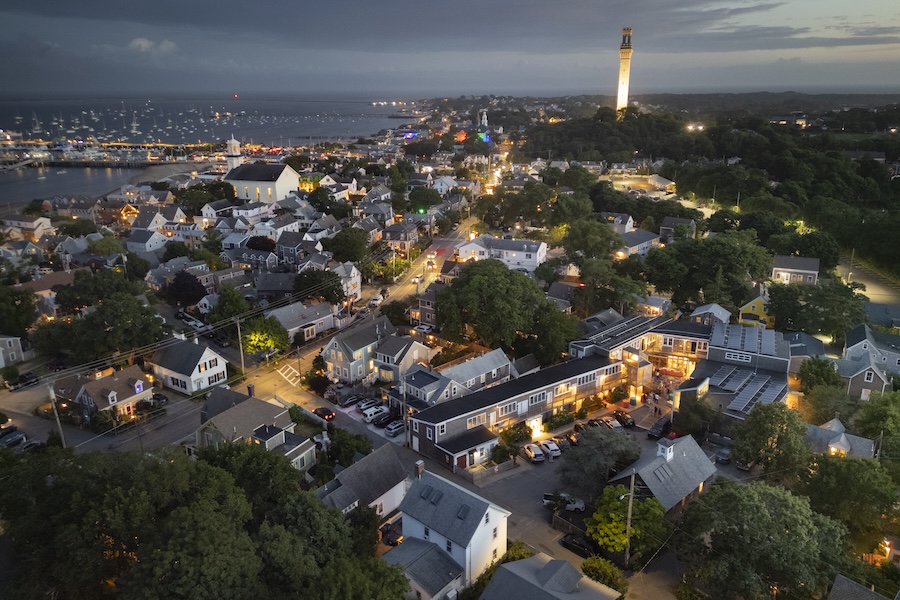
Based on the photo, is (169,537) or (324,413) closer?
(169,537)

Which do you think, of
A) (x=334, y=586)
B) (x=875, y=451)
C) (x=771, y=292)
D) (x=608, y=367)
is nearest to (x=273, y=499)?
(x=334, y=586)

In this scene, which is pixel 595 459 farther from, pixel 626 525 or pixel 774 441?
pixel 774 441

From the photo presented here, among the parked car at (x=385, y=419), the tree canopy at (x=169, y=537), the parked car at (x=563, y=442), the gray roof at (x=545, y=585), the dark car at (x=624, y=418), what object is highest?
the tree canopy at (x=169, y=537)

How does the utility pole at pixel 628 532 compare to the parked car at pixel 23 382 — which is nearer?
the utility pole at pixel 628 532

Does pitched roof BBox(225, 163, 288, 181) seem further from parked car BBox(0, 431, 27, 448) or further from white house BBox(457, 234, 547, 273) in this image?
parked car BBox(0, 431, 27, 448)

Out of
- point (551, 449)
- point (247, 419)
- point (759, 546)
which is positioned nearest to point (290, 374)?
point (247, 419)

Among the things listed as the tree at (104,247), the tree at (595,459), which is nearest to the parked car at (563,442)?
the tree at (595,459)

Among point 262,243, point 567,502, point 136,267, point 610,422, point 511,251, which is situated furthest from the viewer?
point 262,243

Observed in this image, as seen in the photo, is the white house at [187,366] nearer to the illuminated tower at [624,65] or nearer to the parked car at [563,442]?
the parked car at [563,442]
